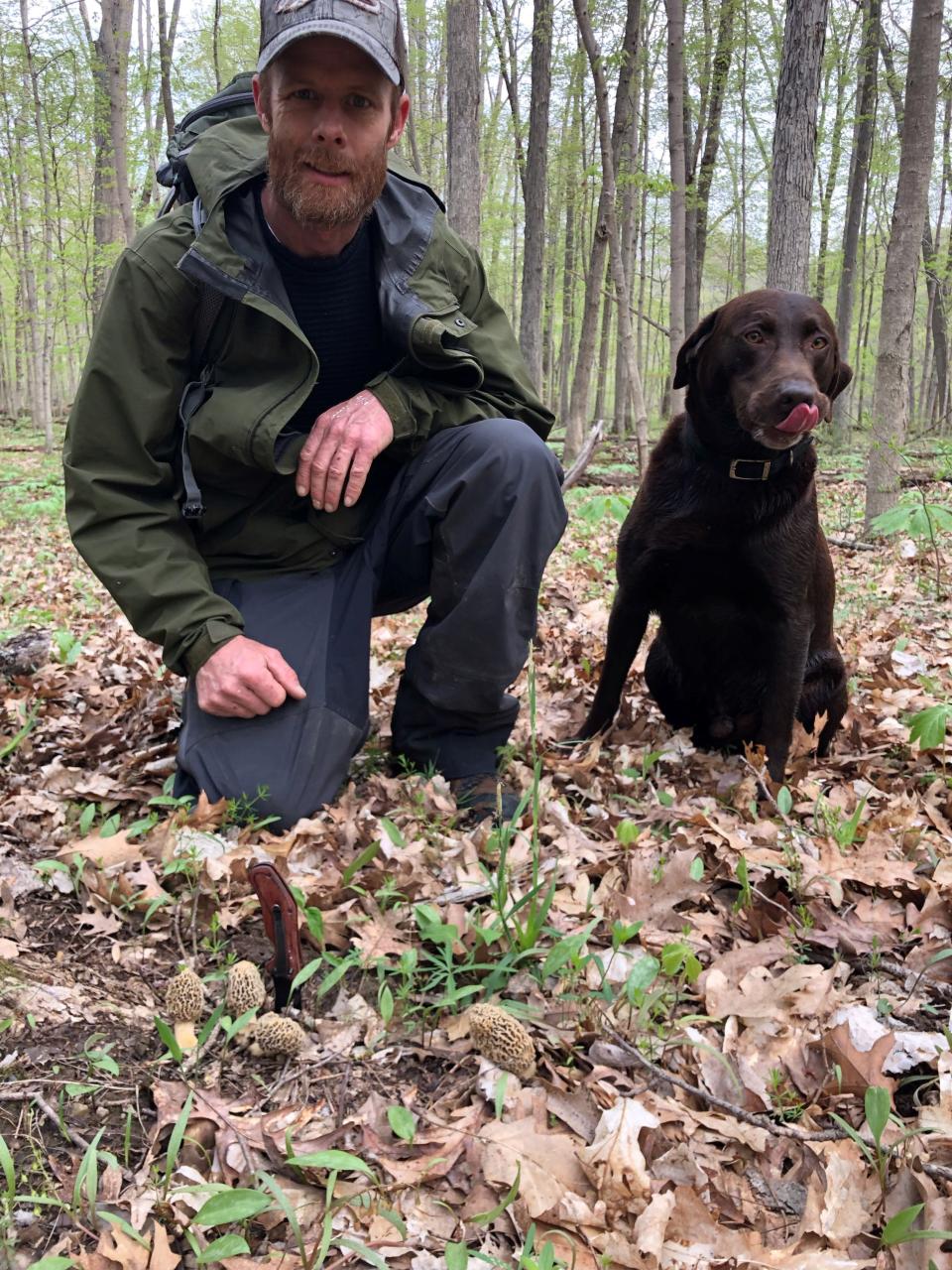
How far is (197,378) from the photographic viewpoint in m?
2.78

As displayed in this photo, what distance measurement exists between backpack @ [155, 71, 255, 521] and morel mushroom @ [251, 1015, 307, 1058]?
163 centimetres

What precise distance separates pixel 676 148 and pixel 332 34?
8477 millimetres

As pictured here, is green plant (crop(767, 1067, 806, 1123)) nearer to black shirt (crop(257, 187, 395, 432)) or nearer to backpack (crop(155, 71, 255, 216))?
black shirt (crop(257, 187, 395, 432))

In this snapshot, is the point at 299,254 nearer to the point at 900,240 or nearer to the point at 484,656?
the point at 484,656

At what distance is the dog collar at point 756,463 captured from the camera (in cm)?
276

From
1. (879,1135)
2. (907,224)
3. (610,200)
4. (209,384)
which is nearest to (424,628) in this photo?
(209,384)

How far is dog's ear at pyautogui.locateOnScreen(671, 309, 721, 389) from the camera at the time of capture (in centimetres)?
297

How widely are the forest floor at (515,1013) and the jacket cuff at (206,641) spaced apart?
17.3 inches

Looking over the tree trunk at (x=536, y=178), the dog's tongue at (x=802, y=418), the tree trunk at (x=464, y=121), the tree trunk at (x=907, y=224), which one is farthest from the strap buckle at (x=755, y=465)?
the tree trunk at (x=536, y=178)

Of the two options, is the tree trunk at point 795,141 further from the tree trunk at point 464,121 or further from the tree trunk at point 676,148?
the tree trunk at point 464,121

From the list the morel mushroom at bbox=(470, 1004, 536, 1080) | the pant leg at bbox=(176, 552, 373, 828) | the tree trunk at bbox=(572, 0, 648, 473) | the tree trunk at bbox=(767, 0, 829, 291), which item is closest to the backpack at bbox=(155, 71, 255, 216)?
the pant leg at bbox=(176, 552, 373, 828)

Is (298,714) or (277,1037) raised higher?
(298,714)

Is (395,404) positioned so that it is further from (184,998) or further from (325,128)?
(184,998)

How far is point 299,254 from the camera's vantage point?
110 inches
